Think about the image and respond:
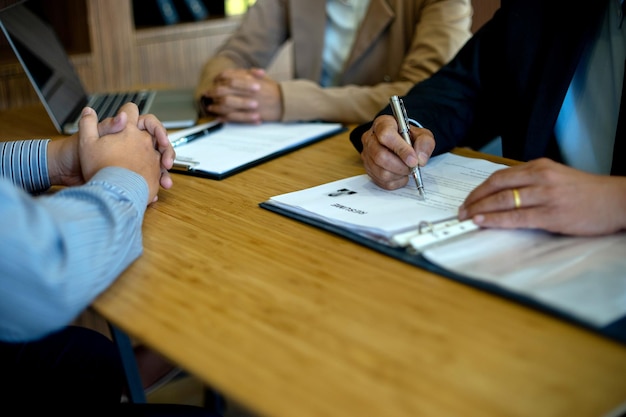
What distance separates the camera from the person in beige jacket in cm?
140

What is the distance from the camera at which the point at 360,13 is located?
66.9 inches

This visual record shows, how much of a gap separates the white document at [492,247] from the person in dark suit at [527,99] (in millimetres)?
49

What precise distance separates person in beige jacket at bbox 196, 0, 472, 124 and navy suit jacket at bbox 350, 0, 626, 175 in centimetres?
21

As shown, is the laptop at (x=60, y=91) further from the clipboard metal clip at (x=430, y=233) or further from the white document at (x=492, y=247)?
the clipboard metal clip at (x=430, y=233)

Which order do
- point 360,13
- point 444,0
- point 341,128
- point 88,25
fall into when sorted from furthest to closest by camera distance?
point 88,25 → point 360,13 → point 444,0 → point 341,128

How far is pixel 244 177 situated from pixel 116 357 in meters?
0.38

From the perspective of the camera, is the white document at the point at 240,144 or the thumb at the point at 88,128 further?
the white document at the point at 240,144

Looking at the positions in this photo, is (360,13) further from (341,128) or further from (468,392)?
(468,392)

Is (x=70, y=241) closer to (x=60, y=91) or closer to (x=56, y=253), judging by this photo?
(x=56, y=253)

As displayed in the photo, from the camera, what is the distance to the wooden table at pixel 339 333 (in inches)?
20.9

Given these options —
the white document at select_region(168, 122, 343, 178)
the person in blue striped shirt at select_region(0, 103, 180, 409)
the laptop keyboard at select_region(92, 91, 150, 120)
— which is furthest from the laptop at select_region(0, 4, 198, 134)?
the person in blue striped shirt at select_region(0, 103, 180, 409)

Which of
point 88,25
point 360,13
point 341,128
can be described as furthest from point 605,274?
point 88,25

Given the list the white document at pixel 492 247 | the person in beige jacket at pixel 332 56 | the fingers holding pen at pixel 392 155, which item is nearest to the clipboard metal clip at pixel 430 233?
the white document at pixel 492 247

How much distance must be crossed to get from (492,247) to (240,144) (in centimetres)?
65
